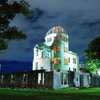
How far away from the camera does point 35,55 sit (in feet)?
145

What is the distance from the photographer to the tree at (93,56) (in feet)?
110

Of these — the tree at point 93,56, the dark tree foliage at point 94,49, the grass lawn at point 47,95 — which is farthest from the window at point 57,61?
the grass lawn at point 47,95

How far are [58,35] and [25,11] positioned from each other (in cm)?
2821

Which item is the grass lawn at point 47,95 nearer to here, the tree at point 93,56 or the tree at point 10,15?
the tree at point 10,15

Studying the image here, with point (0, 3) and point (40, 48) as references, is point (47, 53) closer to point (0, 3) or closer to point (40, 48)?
point (40, 48)

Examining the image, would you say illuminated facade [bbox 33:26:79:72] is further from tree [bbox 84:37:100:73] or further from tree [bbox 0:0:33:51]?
tree [bbox 0:0:33:51]

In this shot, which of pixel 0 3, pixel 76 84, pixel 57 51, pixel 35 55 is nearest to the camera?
pixel 0 3

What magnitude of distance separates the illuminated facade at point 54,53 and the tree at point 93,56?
7.49 metres

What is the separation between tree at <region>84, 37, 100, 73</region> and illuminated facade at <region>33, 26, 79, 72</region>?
749 centimetres

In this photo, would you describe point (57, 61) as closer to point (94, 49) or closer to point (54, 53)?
point (54, 53)

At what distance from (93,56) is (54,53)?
1045cm

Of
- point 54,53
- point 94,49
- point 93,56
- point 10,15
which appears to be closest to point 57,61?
point 54,53

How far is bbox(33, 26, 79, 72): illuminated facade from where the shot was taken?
133 feet

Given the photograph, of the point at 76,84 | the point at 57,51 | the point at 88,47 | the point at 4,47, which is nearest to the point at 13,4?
the point at 4,47
